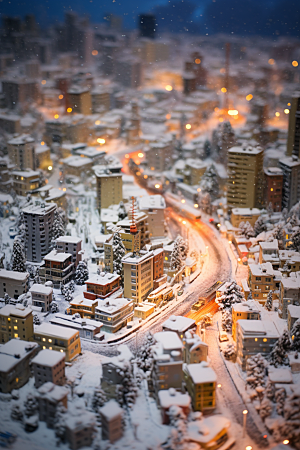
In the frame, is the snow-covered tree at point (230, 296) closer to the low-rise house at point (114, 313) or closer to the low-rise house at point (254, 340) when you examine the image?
the low-rise house at point (254, 340)

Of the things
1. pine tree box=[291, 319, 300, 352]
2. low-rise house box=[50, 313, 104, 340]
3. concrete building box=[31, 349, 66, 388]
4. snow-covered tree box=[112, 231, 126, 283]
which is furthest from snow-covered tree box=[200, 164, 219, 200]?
concrete building box=[31, 349, 66, 388]

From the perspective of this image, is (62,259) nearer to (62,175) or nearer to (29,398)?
(29,398)

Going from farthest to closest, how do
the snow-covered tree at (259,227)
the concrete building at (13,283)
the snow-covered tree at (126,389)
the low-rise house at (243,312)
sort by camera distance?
the snow-covered tree at (259,227) < the concrete building at (13,283) < the low-rise house at (243,312) < the snow-covered tree at (126,389)

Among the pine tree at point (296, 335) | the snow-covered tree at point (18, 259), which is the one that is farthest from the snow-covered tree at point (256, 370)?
the snow-covered tree at point (18, 259)

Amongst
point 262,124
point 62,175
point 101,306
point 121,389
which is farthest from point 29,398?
point 262,124

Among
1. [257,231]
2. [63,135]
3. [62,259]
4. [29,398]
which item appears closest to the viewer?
[29,398]
